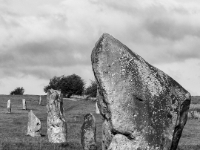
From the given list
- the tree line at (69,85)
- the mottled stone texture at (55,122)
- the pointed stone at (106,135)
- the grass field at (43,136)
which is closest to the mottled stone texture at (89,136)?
the grass field at (43,136)

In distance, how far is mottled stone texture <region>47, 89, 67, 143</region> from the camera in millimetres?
29317

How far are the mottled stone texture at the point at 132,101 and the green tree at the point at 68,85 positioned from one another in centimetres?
10521

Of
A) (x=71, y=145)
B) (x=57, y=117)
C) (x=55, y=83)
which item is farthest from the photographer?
(x=55, y=83)

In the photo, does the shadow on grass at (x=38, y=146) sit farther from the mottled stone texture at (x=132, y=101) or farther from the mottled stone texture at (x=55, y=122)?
the mottled stone texture at (x=132, y=101)

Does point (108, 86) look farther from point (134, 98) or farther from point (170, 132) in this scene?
point (170, 132)

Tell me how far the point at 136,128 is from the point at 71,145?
15.0m

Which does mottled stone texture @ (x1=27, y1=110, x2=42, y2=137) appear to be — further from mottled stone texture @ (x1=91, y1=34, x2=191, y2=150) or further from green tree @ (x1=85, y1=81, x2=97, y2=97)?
green tree @ (x1=85, y1=81, x2=97, y2=97)

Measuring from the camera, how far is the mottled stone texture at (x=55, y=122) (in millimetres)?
29317

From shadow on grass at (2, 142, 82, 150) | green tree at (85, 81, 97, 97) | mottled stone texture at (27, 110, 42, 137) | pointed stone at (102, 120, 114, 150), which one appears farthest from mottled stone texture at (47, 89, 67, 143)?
green tree at (85, 81, 97, 97)

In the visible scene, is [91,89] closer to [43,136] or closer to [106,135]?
[43,136]

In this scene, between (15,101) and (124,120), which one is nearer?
(124,120)

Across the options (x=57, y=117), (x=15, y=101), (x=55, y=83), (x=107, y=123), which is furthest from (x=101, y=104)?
(x=55, y=83)

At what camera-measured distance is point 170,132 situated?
11641 mm

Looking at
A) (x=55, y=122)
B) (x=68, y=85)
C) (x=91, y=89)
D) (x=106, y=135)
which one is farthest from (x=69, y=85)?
(x=106, y=135)
